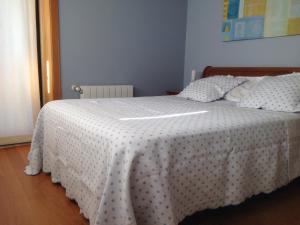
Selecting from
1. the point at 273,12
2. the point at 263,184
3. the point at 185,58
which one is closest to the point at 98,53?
the point at 185,58

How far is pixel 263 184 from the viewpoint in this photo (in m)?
1.70

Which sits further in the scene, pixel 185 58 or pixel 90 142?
pixel 185 58

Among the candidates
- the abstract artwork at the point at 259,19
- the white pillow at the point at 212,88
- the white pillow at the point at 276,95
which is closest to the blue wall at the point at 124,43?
the abstract artwork at the point at 259,19

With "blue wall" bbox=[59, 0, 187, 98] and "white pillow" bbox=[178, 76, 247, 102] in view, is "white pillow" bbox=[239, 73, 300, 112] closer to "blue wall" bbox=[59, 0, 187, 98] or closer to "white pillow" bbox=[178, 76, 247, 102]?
"white pillow" bbox=[178, 76, 247, 102]

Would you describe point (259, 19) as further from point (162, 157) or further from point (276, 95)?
point (162, 157)

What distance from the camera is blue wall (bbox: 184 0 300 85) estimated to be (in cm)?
254

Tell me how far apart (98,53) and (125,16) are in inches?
23.4

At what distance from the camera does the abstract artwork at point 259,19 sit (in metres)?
2.45

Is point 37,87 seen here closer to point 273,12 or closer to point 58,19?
point 58,19

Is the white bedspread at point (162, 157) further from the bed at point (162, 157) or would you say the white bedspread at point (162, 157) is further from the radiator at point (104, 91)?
the radiator at point (104, 91)

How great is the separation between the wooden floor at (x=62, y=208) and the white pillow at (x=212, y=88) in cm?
101

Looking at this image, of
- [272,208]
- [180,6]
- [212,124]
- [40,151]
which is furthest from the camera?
[180,6]

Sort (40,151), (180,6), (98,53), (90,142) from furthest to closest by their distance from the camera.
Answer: (180,6) → (98,53) → (40,151) → (90,142)

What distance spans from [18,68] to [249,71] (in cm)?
251
